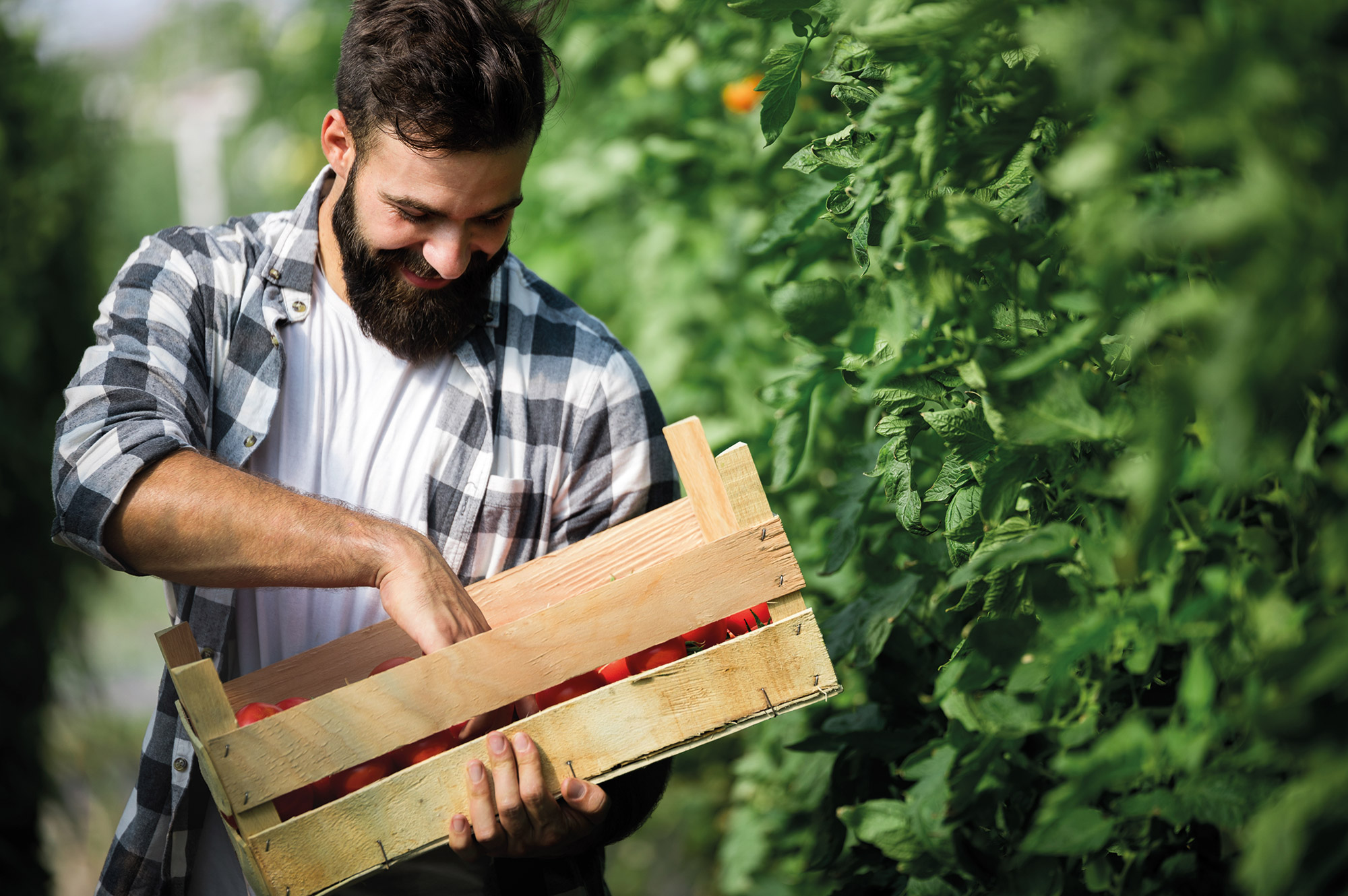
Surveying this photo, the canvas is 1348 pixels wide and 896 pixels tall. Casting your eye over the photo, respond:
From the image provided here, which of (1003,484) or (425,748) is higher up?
(1003,484)

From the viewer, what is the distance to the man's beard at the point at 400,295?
67.7 inches

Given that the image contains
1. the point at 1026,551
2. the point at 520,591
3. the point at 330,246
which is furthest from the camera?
the point at 330,246

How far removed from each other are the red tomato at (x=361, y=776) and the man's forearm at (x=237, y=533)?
23 cm

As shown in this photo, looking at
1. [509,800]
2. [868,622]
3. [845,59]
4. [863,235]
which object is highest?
[845,59]

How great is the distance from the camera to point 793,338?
1.46m

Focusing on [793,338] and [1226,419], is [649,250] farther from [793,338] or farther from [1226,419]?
[1226,419]

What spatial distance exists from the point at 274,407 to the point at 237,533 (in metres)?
0.38

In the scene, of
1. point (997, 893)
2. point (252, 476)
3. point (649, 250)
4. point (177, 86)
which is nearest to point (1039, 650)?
point (997, 893)

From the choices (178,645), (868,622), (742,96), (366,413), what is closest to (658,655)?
(868,622)

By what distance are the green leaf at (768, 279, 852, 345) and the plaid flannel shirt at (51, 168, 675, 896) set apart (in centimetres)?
46

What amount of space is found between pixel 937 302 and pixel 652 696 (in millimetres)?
567

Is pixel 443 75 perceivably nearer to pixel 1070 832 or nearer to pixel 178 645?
pixel 178 645

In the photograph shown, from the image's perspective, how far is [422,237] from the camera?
1.67 metres

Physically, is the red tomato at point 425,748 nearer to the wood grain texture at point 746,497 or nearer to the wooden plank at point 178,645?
the wooden plank at point 178,645
